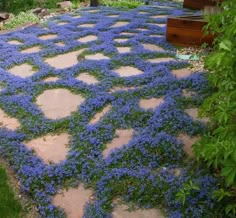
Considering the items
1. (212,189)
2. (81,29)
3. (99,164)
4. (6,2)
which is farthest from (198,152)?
(6,2)

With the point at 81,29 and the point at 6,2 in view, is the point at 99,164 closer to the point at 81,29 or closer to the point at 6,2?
the point at 81,29

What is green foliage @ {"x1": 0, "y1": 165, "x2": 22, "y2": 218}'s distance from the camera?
2.73 meters

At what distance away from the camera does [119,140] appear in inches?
131

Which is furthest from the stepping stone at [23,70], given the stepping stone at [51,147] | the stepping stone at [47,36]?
the stepping stone at [51,147]

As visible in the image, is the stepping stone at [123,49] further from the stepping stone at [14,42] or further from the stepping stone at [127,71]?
the stepping stone at [14,42]

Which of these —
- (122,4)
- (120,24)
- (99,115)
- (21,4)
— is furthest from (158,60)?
(21,4)

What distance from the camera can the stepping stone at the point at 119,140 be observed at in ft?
10.6

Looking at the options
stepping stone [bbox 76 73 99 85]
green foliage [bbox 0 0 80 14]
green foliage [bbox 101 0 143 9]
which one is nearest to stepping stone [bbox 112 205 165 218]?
stepping stone [bbox 76 73 99 85]

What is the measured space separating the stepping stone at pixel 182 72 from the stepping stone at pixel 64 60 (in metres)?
1.52

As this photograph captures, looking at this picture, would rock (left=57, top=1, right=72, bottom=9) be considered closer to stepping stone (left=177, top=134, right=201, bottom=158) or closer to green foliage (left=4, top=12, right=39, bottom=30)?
green foliage (left=4, top=12, right=39, bottom=30)

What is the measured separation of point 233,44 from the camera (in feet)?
5.91

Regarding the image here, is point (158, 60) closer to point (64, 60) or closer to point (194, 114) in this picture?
point (64, 60)

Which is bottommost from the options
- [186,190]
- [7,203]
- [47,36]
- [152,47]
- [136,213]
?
[7,203]

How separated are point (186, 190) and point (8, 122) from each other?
2161 millimetres
